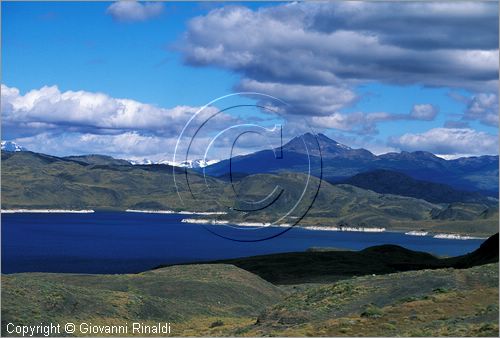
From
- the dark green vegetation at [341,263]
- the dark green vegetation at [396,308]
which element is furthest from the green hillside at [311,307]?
the dark green vegetation at [341,263]

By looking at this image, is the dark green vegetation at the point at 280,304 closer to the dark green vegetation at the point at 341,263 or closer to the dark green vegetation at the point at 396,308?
the dark green vegetation at the point at 396,308

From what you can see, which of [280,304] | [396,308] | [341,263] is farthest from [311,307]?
[341,263]

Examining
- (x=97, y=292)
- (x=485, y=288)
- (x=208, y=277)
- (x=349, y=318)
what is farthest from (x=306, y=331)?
(x=208, y=277)

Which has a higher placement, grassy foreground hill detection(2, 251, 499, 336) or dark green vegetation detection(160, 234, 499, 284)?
grassy foreground hill detection(2, 251, 499, 336)

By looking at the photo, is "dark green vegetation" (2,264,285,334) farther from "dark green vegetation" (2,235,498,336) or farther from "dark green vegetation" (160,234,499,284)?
"dark green vegetation" (160,234,499,284)

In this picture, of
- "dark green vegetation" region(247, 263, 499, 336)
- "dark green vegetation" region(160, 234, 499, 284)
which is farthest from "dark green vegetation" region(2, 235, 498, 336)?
"dark green vegetation" region(160, 234, 499, 284)

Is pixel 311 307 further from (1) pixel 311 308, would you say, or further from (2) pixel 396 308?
(2) pixel 396 308

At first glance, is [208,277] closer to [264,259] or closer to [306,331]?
[306,331]
